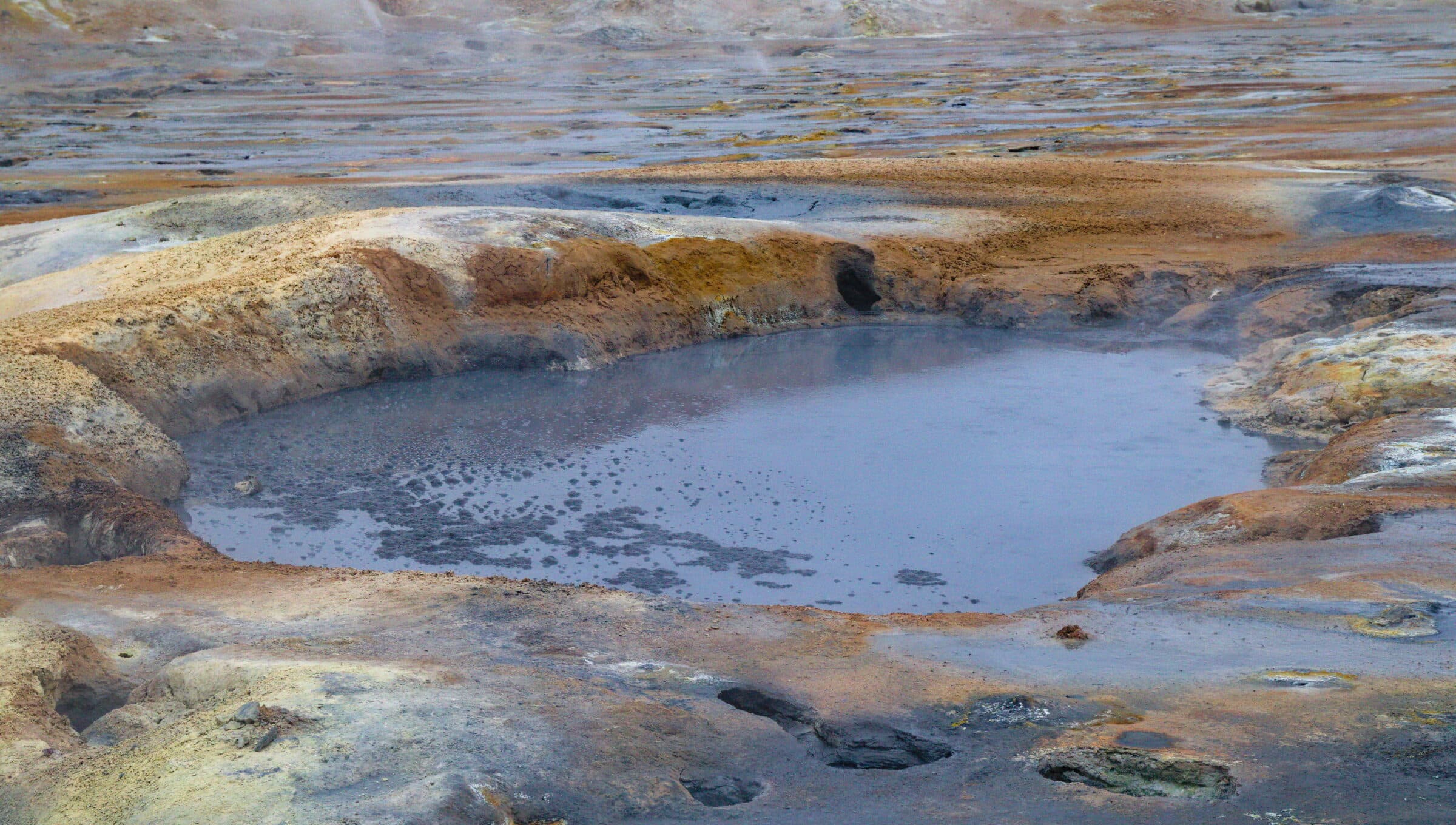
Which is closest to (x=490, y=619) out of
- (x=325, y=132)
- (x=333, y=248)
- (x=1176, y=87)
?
(x=333, y=248)

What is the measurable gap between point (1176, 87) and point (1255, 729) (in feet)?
111

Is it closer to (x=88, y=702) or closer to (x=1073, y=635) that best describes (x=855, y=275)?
(x=1073, y=635)

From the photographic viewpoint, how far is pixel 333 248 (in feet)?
43.3

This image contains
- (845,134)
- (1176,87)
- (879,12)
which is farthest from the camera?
(879,12)

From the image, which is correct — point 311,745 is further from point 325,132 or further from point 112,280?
point 325,132

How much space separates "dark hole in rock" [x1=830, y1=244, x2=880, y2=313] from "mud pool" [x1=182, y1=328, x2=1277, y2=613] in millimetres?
1607

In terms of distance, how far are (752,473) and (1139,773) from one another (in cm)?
574

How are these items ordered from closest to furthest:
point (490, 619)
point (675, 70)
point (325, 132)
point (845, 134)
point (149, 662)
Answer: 1. point (149, 662)
2. point (490, 619)
3. point (845, 134)
4. point (325, 132)
5. point (675, 70)


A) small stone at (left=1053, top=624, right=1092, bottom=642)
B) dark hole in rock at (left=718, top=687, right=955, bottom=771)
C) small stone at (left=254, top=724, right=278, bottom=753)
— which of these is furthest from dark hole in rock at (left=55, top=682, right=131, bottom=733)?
small stone at (left=1053, top=624, right=1092, bottom=642)

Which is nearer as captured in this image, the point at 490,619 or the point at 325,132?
the point at 490,619

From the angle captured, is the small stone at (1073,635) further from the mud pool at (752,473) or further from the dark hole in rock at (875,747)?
the mud pool at (752,473)

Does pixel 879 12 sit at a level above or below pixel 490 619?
above

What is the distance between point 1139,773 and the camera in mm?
4930

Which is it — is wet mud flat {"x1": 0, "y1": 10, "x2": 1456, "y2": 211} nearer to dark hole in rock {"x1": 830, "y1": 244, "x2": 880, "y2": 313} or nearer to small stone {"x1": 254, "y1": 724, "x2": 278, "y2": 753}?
dark hole in rock {"x1": 830, "y1": 244, "x2": 880, "y2": 313}
